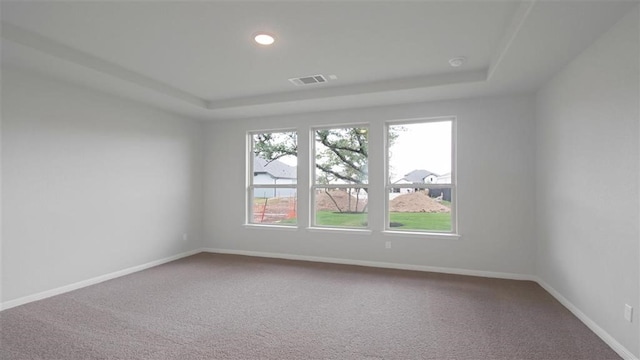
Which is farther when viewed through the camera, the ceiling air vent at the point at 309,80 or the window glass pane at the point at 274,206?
the window glass pane at the point at 274,206

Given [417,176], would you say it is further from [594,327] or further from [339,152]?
[594,327]

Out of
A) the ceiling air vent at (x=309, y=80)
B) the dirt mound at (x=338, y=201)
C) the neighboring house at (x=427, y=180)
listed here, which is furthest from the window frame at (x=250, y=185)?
the neighboring house at (x=427, y=180)

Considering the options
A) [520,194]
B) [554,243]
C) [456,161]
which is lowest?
[554,243]

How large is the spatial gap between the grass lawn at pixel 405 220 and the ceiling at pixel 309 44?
5.43ft

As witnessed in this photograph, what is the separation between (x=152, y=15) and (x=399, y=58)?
2.27 metres

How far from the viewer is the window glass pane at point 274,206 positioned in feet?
A: 17.0

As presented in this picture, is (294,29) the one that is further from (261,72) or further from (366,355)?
(366,355)

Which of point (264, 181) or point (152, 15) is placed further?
point (264, 181)

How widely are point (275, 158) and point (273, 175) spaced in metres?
0.30

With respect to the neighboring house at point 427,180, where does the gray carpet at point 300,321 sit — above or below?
below

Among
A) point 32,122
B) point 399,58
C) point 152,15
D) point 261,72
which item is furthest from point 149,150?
point 399,58

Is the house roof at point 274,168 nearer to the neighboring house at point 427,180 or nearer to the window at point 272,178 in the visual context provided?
the window at point 272,178

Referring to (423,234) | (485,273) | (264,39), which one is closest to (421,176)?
(423,234)

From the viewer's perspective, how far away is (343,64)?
332cm
